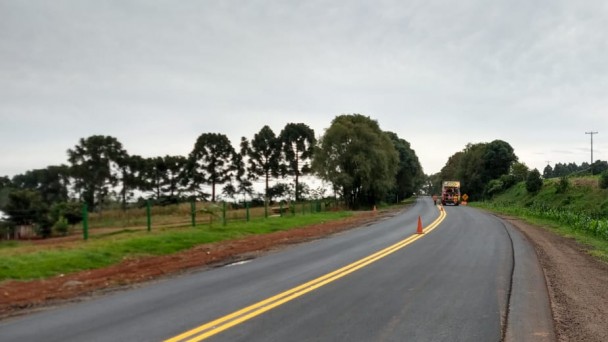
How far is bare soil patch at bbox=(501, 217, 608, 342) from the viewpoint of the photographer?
6062 millimetres

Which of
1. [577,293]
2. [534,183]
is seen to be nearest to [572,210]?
[534,183]

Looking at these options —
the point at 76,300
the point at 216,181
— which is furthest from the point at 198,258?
the point at 216,181

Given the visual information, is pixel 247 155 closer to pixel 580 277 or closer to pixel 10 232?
pixel 10 232

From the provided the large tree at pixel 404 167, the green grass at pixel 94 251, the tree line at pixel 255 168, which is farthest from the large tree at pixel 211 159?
the green grass at pixel 94 251

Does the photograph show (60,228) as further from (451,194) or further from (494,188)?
(494,188)

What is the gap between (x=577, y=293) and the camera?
834 cm

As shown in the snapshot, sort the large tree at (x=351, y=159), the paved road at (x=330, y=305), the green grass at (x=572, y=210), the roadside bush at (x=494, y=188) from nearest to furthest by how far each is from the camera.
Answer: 1. the paved road at (x=330, y=305)
2. the green grass at (x=572, y=210)
3. the large tree at (x=351, y=159)
4. the roadside bush at (x=494, y=188)

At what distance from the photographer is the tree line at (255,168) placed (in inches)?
2146

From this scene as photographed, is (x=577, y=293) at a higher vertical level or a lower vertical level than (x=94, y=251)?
lower

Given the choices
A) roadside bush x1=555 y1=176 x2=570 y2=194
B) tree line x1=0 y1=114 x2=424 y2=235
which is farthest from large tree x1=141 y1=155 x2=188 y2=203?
roadside bush x1=555 y1=176 x2=570 y2=194

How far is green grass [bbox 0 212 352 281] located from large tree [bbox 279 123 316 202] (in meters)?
57.8

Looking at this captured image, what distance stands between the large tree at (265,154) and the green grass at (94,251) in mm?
58154

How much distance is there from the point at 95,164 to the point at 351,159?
141 feet

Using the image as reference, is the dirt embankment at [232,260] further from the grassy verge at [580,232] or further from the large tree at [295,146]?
the large tree at [295,146]
